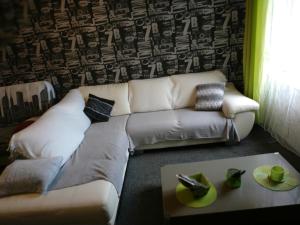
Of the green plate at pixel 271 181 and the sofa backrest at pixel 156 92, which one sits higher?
the sofa backrest at pixel 156 92

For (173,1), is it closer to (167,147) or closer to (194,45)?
(194,45)

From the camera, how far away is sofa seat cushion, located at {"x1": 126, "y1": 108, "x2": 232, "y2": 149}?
262 cm

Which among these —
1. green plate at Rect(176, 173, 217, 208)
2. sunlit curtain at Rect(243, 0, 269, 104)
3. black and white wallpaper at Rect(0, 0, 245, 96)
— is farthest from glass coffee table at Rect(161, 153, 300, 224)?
black and white wallpaper at Rect(0, 0, 245, 96)

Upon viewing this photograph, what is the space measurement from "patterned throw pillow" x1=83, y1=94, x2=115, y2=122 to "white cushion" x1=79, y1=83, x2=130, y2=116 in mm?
95

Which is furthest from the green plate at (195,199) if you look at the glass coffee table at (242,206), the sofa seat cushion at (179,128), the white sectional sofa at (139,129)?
the sofa seat cushion at (179,128)

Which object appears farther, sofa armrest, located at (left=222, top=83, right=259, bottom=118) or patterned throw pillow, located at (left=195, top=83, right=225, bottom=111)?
patterned throw pillow, located at (left=195, top=83, right=225, bottom=111)

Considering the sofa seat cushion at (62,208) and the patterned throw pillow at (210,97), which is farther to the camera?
the patterned throw pillow at (210,97)

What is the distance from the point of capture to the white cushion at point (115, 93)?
3.14m

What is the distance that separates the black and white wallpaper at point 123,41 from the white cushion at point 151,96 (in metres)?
0.26

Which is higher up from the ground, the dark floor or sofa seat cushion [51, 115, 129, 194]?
sofa seat cushion [51, 115, 129, 194]

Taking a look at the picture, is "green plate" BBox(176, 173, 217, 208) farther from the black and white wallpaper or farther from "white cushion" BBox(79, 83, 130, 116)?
the black and white wallpaper

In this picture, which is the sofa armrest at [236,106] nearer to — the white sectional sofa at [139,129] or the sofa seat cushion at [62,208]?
the white sectional sofa at [139,129]

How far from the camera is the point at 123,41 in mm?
3234

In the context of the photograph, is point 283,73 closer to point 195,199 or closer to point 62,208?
point 195,199
